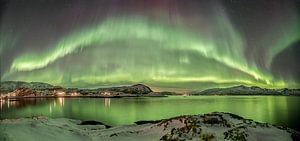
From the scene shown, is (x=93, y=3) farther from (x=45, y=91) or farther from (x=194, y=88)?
(x=194, y=88)

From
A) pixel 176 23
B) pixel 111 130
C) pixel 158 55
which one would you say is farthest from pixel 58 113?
pixel 176 23

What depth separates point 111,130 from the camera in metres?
4.40

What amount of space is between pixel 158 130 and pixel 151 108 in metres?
0.35

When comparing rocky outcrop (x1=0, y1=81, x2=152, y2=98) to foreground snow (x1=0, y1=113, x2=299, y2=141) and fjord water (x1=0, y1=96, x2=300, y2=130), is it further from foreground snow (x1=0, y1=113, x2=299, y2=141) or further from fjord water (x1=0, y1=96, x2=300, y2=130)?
foreground snow (x1=0, y1=113, x2=299, y2=141)

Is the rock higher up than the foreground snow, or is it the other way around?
the rock

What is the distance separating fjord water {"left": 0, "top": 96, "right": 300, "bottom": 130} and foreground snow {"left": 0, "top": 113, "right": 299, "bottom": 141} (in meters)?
0.09

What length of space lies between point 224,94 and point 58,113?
5.93ft

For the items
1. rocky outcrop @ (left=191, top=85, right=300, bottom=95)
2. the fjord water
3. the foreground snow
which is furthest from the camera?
rocky outcrop @ (left=191, top=85, right=300, bottom=95)

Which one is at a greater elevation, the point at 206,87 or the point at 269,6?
the point at 269,6

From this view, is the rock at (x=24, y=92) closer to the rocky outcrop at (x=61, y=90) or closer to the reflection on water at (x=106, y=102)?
the rocky outcrop at (x=61, y=90)

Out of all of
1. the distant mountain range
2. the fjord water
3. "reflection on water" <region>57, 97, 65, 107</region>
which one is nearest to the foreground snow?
the fjord water

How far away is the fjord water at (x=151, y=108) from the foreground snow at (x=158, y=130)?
86 mm

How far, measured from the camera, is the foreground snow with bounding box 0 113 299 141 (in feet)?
13.3

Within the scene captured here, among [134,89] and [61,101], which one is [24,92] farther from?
[134,89]
